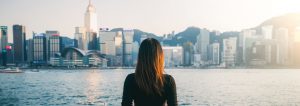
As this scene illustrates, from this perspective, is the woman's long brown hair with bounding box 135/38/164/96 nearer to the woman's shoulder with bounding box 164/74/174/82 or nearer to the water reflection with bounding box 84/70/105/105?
the woman's shoulder with bounding box 164/74/174/82

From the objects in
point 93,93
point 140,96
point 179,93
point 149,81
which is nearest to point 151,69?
point 149,81

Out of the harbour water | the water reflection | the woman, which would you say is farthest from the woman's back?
the water reflection

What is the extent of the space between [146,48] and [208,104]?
32.5 metres

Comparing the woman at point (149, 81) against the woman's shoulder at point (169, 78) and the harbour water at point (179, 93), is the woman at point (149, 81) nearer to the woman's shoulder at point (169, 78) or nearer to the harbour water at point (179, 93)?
the woman's shoulder at point (169, 78)

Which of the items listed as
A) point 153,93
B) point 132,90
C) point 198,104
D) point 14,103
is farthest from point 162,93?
point 14,103

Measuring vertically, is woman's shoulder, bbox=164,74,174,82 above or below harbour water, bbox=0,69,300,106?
above

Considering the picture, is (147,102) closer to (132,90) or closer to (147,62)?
(132,90)

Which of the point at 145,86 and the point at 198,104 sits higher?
the point at 145,86

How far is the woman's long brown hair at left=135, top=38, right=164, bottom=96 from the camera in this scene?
353 centimetres

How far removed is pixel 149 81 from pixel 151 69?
0.44 feet

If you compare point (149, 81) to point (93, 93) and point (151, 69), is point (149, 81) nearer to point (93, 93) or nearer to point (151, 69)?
point (151, 69)

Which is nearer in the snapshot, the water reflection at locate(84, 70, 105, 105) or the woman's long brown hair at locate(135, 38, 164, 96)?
the woman's long brown hair at locate(135, 38, 164, 96)

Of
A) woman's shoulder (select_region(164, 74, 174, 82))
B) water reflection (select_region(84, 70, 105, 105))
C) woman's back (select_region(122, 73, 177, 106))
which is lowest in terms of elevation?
water reflection (select_region(84, 70, 105, 105))

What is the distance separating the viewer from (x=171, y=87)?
3473 mm
